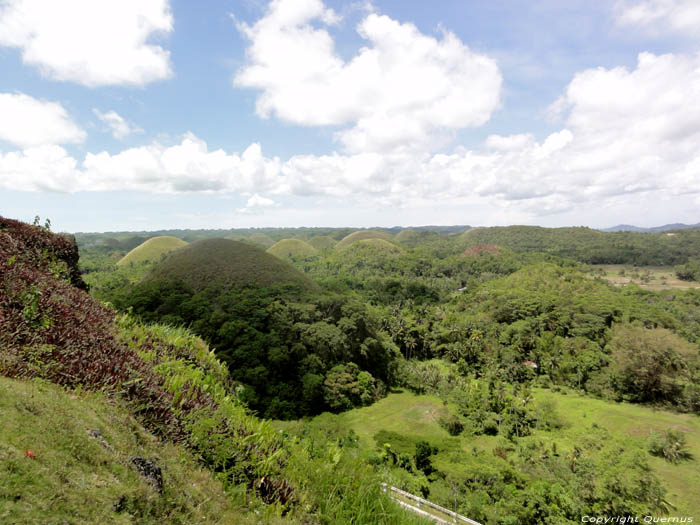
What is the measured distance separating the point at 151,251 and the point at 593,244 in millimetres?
146769

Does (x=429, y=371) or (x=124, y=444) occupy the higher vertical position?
(x=124, y=444)

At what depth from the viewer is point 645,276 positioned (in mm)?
83875

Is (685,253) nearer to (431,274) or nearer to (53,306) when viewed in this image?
(431,274)

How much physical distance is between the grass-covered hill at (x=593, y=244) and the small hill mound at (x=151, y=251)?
102m

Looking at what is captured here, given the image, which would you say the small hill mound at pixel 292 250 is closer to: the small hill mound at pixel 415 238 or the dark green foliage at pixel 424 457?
the small hill mound at pixel 415 238

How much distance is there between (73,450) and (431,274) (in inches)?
3182

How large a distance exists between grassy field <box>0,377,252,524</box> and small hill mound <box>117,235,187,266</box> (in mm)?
85974

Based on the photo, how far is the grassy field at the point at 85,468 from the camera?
5.91 feet

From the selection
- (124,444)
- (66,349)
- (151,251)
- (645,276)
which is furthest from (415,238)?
(124,444)

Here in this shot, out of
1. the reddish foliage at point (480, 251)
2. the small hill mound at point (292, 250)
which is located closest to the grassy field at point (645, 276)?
the reddish foliage at point (480, 251)

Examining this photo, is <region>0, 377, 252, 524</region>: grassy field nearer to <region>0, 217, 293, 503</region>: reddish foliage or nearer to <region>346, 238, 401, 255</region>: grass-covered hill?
<region>0, 217, 293, 503</region>: reddish foliage

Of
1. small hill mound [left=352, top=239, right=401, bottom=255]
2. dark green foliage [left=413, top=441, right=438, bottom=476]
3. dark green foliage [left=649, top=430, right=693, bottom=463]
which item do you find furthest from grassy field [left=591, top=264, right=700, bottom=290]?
dark green foliage [left=413, top=441, right=438, bottom=476]

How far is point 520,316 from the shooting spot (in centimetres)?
4538

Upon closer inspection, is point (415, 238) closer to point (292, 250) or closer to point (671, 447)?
point (292, 250)
